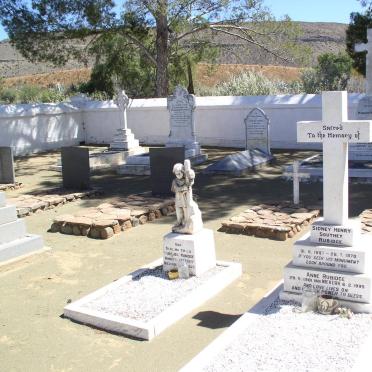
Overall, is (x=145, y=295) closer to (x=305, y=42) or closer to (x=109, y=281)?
(x=109, y=281)

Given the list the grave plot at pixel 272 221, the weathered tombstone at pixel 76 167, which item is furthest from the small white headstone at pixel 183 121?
the grave plot at pixel 272 221

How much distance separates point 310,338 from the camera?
409 cm

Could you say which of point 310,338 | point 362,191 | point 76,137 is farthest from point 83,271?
point 76,137

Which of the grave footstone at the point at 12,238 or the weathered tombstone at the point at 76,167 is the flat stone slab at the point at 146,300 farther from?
the weathered tombstone at the point at 76,167

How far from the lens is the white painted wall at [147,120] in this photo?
53.0 ft

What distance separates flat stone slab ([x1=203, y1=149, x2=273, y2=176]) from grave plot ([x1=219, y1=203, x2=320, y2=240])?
3.63 m

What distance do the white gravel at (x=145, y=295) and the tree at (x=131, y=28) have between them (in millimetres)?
13543

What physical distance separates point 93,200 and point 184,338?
595 cm

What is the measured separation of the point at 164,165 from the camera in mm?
9766

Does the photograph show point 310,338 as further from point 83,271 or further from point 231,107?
point 231,107

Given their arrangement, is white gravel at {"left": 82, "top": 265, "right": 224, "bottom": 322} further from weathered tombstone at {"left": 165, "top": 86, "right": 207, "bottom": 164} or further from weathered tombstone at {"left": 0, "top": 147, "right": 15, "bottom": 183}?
weathered tombstone at {"left": 165, "top": 86, "right": 207, "bottom": 164}

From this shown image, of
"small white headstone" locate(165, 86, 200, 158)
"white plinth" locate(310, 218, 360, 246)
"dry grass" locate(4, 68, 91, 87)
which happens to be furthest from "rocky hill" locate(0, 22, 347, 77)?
"white plinth" locate(310, 218, 360, 246)

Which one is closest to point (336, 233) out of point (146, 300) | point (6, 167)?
point (146, 300)

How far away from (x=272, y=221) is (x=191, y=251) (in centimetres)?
238
